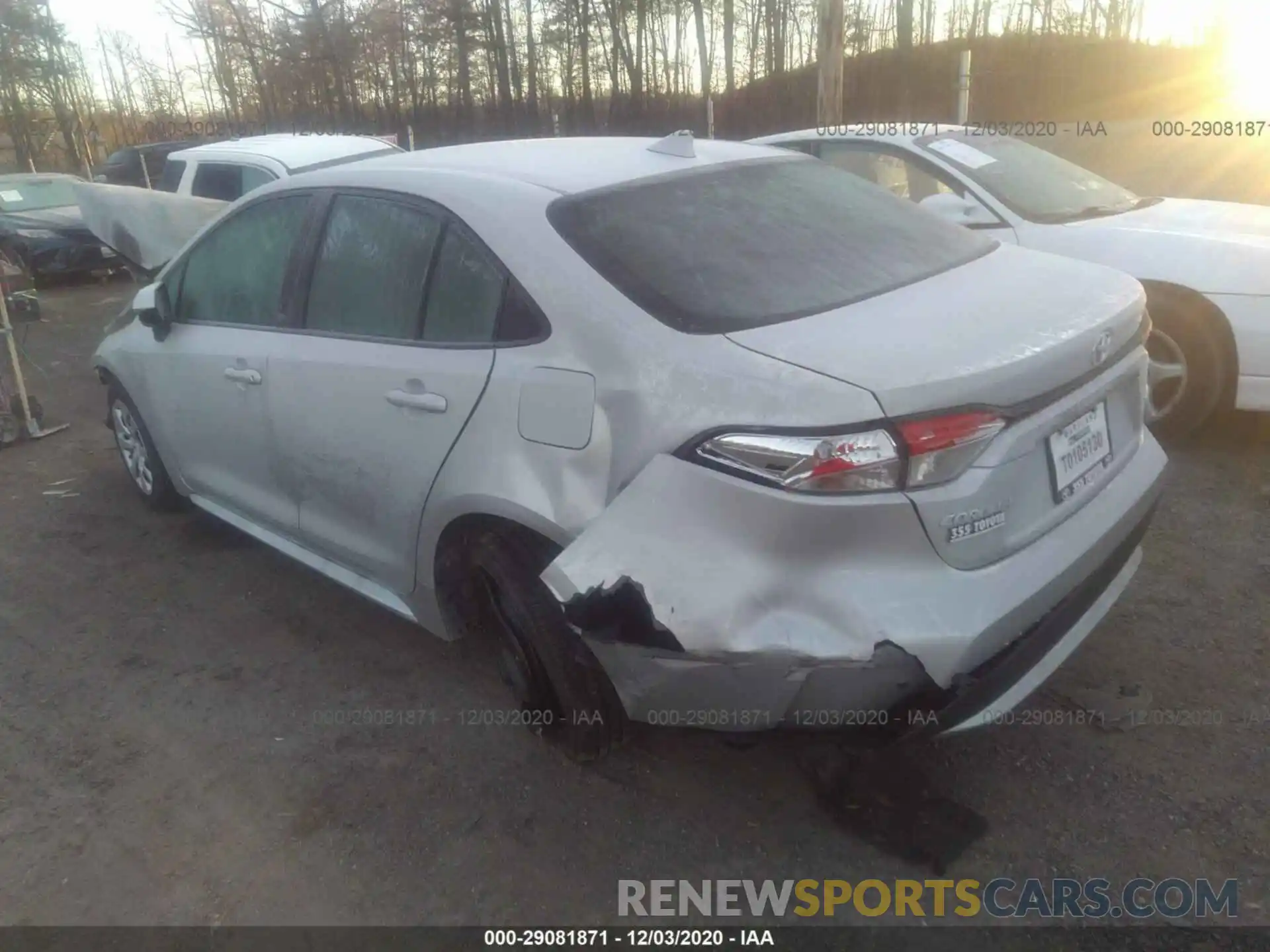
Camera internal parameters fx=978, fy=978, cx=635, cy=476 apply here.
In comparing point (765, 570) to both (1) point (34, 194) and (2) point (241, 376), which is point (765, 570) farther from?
(1) point (34, 194)

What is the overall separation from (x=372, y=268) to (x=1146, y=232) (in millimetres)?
3634

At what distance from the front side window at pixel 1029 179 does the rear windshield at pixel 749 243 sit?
2131 mm

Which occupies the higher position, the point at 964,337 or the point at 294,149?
the point at 294,149

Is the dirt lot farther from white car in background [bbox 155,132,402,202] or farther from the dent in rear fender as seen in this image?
white car in background [bbox 155,132,402,202]

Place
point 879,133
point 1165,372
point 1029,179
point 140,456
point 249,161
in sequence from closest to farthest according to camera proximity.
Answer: point 1165,372 → point 140,456 → point 1029,179 → point 879,133 → point 249,161

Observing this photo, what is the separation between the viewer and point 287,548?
366cm

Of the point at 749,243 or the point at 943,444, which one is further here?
the point at 749,243

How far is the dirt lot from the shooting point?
95.4 inches

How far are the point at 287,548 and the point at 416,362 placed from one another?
122cm

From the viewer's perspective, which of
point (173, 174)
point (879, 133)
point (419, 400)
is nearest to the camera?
point (419, 400)

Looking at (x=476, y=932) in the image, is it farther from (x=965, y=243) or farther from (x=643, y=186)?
(x=965, y=243)

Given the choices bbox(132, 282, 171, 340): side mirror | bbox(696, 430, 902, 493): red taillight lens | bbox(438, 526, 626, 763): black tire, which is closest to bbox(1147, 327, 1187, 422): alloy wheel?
bbox(696, 430, 902, 493): red taillight lens

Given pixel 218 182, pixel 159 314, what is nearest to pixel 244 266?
pixel 159 314

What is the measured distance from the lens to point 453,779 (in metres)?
2.83
